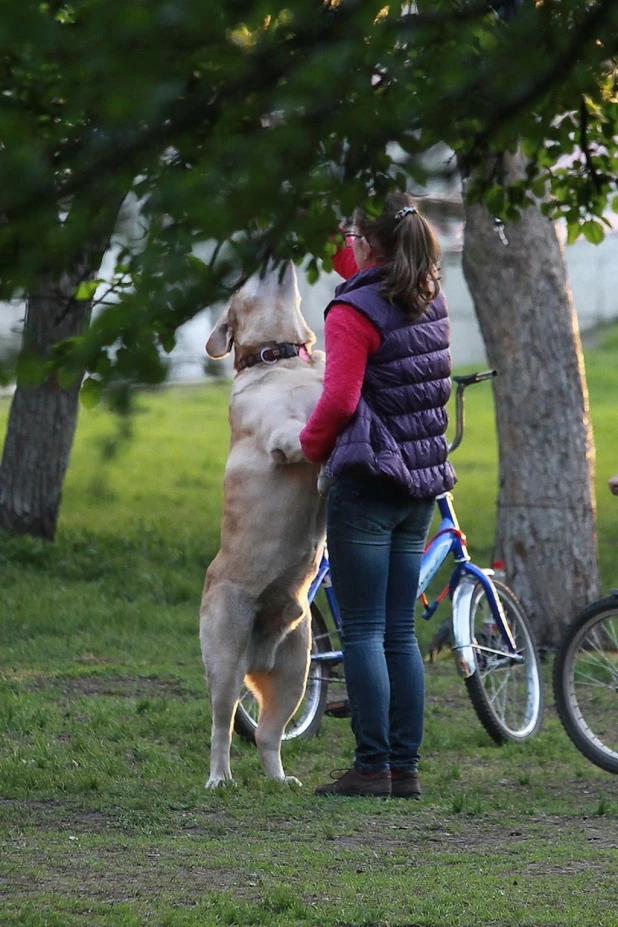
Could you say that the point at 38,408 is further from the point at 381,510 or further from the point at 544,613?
the point at 381,510

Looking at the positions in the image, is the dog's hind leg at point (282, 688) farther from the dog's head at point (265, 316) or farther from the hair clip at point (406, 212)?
the hair clip at point (406, 212)

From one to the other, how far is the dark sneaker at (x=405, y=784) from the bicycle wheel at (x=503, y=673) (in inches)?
43.6

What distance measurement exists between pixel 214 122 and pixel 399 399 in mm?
2811

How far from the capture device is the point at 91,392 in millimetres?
2604

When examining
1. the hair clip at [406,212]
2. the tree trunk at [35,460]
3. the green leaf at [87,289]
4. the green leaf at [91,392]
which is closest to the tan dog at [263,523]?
the hair clip at [406,212]

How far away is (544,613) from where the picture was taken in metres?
9.27

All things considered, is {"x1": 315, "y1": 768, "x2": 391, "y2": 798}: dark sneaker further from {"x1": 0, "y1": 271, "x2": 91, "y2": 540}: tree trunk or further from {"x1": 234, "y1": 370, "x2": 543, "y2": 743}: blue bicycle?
{"x1": 0, "y1": 271, "x2": 91, "y2": 540}: tree trunk

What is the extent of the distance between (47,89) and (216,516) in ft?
38.9

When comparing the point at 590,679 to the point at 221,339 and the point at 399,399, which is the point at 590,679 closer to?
the point at 399,399

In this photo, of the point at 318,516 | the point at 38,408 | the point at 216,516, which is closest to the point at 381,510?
the point at 318,516

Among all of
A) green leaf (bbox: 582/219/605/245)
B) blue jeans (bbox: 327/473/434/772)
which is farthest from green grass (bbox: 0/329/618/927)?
green leaf (bbox: 582/219/605/245)

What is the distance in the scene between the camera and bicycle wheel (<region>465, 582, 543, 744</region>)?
6.83 meters

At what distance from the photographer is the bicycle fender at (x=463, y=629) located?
669cm

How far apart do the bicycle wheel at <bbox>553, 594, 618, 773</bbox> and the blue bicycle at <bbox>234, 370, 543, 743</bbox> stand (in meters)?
0.48
